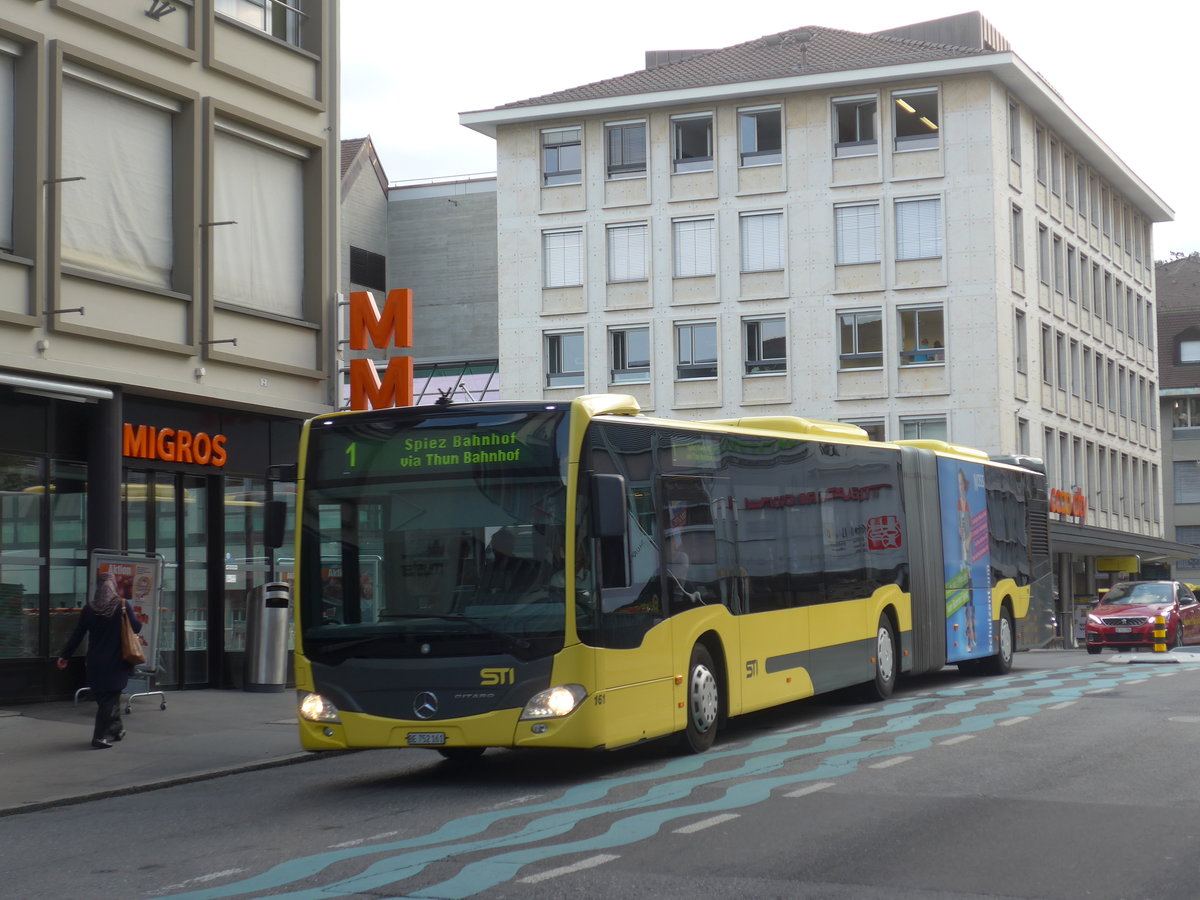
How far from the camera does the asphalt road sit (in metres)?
8.35

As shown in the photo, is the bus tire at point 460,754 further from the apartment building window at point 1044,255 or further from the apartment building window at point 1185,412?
the apartment building window at point 1185,412

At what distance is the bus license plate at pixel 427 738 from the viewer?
12367 millimetres

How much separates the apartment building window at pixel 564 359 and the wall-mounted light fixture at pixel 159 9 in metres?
35.9

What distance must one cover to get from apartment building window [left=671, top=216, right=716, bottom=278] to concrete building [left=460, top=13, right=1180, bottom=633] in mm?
56

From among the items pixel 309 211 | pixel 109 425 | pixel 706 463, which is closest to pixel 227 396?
pixel 109 425

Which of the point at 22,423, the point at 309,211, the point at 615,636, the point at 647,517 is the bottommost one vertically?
the point at 615,636

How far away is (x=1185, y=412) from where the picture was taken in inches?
3258

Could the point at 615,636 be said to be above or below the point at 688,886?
above

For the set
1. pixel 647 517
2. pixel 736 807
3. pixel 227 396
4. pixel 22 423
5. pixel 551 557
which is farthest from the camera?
pixel 227 396

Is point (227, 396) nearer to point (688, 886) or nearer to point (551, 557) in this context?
point (551, 557)

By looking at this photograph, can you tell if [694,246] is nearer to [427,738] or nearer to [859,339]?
[859,339]

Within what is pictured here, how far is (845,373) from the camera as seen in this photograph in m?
53.2

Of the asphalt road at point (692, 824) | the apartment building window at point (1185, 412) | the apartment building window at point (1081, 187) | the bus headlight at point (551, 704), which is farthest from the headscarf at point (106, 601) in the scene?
the apartment building window at point (1185, 412)

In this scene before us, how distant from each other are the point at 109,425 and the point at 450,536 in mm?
8228
